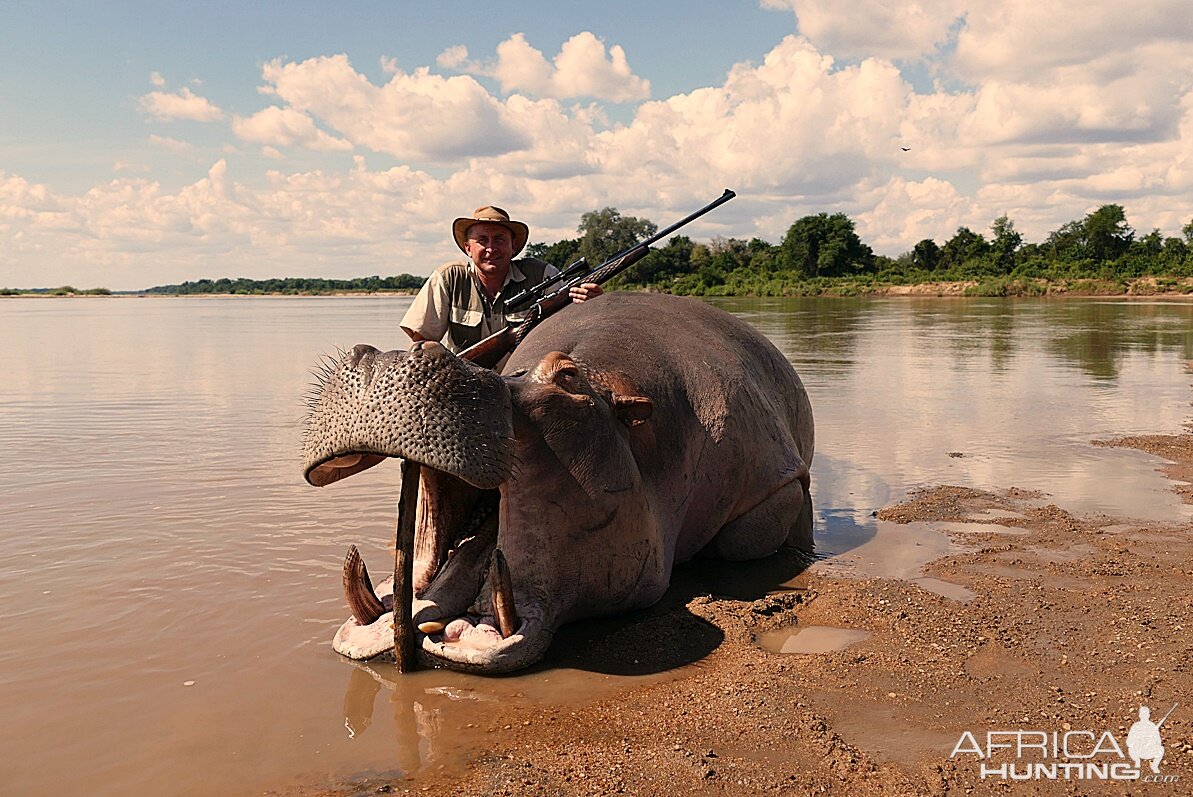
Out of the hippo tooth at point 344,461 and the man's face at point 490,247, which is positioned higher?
the man's face at point 490,247

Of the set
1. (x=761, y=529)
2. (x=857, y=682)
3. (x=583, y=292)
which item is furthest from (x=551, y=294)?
(x=857, y=682)

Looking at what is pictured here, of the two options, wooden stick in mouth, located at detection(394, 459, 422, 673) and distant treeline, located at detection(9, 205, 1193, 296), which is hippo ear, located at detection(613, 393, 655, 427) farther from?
distant treeline, located at detection(9, 205, 1193, 296)

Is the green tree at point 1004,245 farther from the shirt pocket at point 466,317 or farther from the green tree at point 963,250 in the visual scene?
the shirt pocket at point 466,317

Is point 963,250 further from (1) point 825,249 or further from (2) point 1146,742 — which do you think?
(2) point 1146,742

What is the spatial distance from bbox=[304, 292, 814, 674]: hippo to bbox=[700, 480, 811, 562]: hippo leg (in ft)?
0.04

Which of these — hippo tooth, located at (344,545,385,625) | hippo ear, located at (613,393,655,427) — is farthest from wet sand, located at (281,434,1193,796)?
hippo ear, located at (613,393,655,427)

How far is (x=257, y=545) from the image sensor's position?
5.73 metres

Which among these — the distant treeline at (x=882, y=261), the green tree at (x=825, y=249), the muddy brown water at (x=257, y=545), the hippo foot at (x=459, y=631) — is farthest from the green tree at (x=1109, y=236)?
the hippo foot at (x=459, y=631)

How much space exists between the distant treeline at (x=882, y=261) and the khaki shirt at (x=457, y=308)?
47.1 meters

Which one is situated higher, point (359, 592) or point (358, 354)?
point (358, 354)

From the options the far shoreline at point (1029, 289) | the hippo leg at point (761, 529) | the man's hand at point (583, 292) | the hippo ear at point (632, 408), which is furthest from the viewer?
the far shoreline at point (1029, 289)

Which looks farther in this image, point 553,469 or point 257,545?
point 257,545

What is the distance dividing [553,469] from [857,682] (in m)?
1.38

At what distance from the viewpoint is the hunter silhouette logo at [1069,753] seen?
9.80 feet
